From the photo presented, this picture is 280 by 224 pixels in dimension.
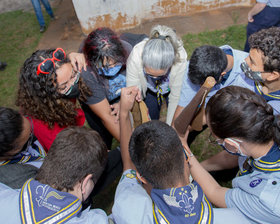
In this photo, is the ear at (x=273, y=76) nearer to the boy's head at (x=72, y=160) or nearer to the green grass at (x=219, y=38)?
the boy's head at (x=72, y=160)

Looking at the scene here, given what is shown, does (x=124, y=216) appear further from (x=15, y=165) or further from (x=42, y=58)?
(x=42, y=58)

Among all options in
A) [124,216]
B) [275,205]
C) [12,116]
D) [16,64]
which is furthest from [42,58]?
[16,64]

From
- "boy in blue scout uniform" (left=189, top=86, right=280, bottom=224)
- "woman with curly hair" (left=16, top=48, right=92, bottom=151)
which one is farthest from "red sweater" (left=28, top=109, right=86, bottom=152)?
"boy in blue scout uniform" (left=189, top=86, right=280, bottom=224)

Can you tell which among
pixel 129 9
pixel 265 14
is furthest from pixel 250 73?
pixel 129 9

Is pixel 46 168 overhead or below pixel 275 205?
overhead

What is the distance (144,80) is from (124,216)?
5.28 feet

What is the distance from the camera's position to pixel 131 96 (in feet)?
7.22

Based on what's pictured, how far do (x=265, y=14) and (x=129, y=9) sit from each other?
3242 millimetres

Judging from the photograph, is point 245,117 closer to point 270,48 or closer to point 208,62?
point 208,62

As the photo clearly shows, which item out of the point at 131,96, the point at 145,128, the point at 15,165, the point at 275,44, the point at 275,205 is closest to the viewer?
the point at 275,205

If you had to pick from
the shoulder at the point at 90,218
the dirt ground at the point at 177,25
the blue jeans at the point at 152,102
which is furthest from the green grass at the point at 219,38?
the shoulder at the point at 90,218

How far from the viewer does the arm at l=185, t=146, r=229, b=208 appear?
1823mm

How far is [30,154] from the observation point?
6.61ft

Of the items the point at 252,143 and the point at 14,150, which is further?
the point at 14,150
